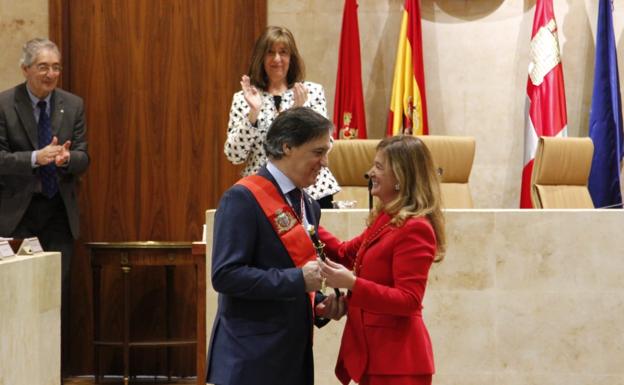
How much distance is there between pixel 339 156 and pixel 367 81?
1118mm

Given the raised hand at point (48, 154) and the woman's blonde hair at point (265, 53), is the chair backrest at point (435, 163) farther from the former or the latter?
the raised hand at point (48, 154)

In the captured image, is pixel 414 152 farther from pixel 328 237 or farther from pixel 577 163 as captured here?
pixel 577 163

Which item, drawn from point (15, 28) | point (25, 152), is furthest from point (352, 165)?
point (15, 28)

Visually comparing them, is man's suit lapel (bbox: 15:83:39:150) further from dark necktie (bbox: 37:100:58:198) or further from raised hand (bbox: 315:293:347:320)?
raised hand (bbox: 315:293:347:320)

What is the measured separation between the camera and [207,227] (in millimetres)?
4488

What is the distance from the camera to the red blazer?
279 centimetres

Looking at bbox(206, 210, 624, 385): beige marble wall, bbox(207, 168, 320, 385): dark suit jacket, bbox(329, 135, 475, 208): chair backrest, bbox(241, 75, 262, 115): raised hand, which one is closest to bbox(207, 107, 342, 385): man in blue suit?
bbox(207, 168, 320, 385): dark suit jacket

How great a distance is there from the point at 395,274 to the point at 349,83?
3.95 meters

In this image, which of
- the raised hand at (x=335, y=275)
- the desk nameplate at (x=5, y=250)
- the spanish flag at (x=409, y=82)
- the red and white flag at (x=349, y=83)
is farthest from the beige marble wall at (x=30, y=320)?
the spanish flag at (x=409, y=82)

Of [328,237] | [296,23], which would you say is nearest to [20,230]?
[296,23]

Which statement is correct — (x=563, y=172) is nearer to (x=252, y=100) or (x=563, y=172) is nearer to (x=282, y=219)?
(x=252, y=100)

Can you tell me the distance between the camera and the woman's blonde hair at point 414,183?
9.53 ft

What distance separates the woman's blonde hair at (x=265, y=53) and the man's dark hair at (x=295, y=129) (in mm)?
2054

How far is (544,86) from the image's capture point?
6672 millimetres
